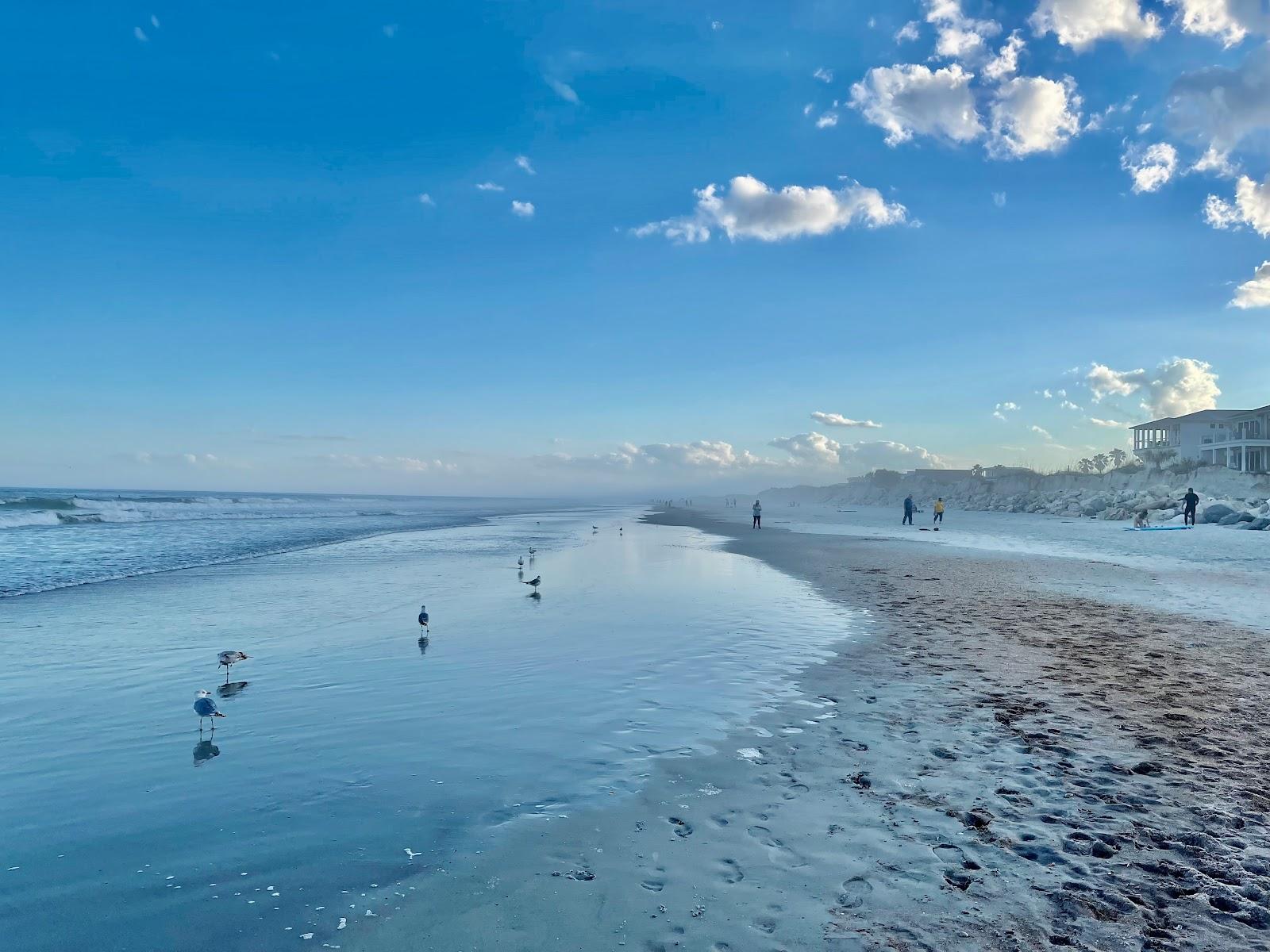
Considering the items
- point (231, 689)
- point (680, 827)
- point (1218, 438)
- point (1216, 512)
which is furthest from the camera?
point (1218, 438)

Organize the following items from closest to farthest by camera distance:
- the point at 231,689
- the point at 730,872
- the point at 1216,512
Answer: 1. the point at 730,872
2. the point at 231,689
3. the point at 1216,512

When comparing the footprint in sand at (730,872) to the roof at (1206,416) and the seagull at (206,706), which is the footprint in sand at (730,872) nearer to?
the seagull at (206,706)

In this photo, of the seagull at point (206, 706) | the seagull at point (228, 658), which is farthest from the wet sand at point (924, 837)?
the seagull at point (228, 658)

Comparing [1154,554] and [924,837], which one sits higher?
[1154,554]

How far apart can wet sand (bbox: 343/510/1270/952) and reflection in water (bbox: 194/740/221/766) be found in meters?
3.54

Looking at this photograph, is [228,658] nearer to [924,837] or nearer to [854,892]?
[854,892]

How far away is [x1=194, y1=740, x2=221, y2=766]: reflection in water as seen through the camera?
6355 millimetres

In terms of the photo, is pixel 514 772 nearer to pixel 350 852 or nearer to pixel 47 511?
pixel 350 852

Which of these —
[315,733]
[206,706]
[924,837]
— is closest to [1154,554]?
[924,837]

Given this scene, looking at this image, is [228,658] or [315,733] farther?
[228,658]

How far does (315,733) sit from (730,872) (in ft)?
16.2

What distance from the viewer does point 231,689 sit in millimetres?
8664

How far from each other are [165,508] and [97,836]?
7912 cm

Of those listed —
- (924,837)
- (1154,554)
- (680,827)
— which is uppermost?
(1154,554)
